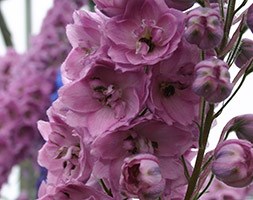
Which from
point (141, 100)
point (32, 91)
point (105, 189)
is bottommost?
point (32, 91)

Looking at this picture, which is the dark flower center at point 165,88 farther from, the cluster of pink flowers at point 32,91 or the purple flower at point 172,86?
the cluster of pink flowers at point 32,91

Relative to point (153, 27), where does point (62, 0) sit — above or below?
below

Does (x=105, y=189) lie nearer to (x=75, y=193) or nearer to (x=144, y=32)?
(x=75, y=193)

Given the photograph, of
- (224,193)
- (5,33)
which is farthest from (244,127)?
(5,33)

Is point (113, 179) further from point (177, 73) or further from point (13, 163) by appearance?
point (13, 163)

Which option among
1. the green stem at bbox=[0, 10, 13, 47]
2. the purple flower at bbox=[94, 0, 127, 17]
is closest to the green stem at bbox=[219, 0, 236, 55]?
the purple flower at bbox=[94, 0, 127, 17]

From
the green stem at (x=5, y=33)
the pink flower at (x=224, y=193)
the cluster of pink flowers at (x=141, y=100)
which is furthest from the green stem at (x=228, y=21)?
the green stem at (x=5, y=33)

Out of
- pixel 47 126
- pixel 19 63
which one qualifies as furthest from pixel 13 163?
pixel 47 126
